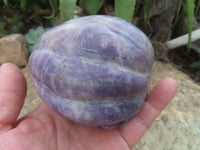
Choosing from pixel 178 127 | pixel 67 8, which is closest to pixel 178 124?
pixel 178 127

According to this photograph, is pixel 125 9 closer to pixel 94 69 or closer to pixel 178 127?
pixel 94 69

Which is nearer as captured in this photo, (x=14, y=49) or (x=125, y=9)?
(x=125, y=9)

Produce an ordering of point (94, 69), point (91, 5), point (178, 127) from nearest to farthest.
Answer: point (94, 69)
point (178, 127)
point (91, 5)

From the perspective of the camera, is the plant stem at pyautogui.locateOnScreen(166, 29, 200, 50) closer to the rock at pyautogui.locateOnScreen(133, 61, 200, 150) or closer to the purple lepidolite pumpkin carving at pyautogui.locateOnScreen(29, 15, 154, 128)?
the rock at pyautogui.locateOnScreen(133, 61, 200, 150)

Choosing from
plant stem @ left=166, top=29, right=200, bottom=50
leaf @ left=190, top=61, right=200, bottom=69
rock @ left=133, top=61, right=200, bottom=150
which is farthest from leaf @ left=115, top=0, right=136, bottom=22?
leaf @ left=190, top=61, right=200, bottom=69

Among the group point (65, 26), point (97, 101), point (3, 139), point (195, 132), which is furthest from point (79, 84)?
point (195, 132)

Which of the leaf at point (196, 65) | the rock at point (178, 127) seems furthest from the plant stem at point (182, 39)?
the rock at point (178, 127)
